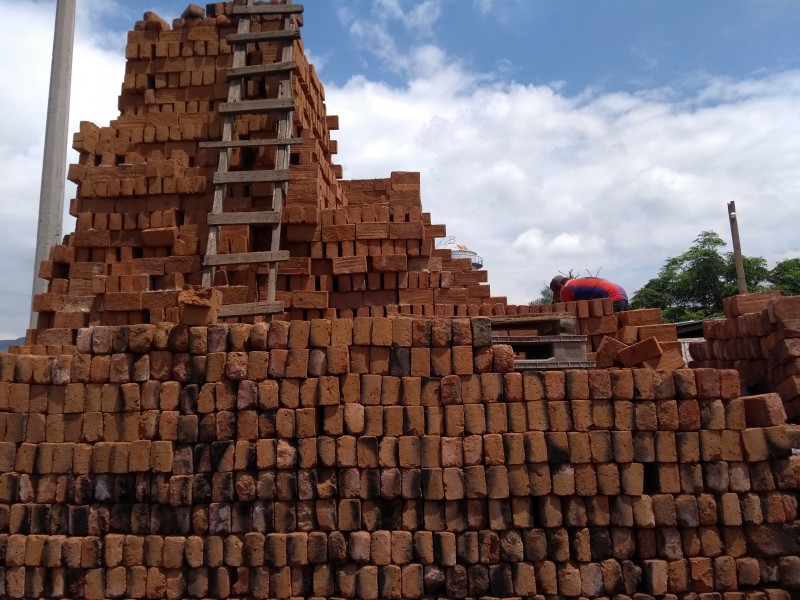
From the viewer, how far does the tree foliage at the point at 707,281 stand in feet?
79.6

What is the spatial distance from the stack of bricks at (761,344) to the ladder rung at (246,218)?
19.0ft

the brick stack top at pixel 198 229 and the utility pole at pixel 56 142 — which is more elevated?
the utility pole at pixel 56 142

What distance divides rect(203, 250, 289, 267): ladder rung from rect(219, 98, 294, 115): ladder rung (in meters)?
2.18

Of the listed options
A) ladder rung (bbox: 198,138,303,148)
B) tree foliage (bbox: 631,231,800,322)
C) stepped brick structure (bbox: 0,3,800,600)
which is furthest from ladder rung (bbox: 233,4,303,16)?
tree foliage (bbox: 631,231,800,322)

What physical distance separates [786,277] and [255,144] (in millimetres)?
24701

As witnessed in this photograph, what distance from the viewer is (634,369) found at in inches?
199

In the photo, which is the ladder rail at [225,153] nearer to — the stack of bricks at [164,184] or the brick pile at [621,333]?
the stack of bricks at [164,184]

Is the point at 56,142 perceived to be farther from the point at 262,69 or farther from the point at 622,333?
the point at 622,333

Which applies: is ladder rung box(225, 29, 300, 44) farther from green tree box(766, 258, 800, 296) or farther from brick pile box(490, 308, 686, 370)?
green tree box(766, 258, 800, 296)

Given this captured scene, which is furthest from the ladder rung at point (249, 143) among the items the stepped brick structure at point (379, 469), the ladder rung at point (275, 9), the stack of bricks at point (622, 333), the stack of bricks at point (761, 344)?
the stack of bricks at point (761, 344)

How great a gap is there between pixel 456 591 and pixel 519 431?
4.85 feet

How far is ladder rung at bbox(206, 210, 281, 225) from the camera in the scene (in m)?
7.00

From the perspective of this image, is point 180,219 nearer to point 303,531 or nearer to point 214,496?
point 214,496

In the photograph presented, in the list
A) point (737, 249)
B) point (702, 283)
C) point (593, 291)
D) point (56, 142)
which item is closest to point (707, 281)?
point (702, 283)
